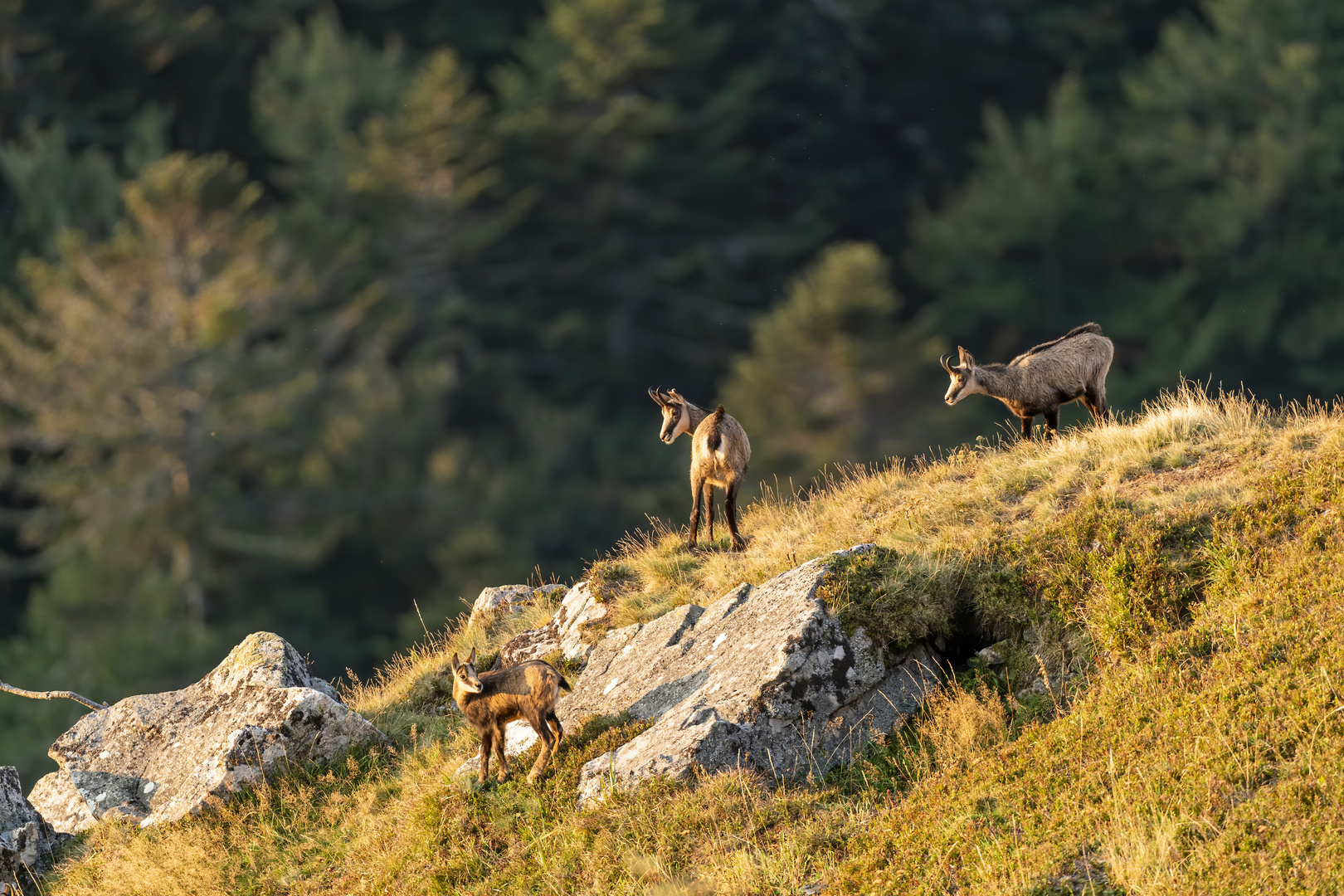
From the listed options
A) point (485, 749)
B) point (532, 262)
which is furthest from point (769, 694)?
point (532, 262)

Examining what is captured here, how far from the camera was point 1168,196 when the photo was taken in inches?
1953

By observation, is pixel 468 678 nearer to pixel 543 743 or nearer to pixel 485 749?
pixel 485 749

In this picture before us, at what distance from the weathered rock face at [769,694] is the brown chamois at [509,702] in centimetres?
42

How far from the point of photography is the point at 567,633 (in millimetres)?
11664

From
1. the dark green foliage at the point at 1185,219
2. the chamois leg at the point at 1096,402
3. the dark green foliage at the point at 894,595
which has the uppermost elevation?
the dark green foliage at the point at 894,595

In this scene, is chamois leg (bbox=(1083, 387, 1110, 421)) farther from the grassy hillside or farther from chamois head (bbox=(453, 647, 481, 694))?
chamois head (bbox=(453, 647, 481, 694))

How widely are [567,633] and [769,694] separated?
309 centimetres

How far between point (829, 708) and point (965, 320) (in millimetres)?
42405

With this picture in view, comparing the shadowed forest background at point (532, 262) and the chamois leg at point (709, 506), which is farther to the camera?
the shadowed forest background at point (532, 262)

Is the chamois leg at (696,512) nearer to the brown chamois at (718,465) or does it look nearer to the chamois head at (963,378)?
the brown chamois at (718,465)

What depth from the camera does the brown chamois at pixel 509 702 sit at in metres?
9.28

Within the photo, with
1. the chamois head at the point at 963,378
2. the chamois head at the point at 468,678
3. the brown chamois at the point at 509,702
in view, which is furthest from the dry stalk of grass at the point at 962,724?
the chamois head at the point at 963,378

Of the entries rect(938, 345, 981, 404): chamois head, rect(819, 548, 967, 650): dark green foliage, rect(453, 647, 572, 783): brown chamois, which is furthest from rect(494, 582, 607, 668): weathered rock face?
rect(938, 345, 981, 404): chamois head

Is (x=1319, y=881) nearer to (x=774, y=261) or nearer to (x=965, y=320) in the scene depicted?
(x=965, y=320)
